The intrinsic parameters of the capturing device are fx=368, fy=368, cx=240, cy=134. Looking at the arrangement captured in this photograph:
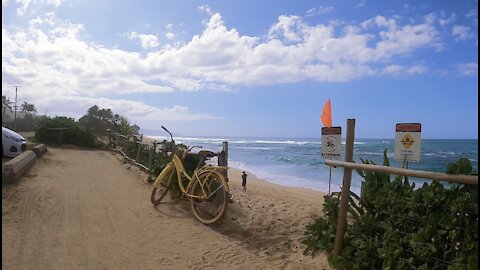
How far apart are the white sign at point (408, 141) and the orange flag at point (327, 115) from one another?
4.97 ft

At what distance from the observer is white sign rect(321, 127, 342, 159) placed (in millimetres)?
4877

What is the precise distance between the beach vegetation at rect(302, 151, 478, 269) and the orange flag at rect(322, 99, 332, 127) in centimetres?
160

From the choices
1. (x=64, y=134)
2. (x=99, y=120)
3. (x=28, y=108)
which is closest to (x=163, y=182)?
(x=64, y=134)

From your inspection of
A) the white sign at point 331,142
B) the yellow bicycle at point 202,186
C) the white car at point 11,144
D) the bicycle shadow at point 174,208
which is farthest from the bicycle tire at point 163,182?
the white car at point 11,144

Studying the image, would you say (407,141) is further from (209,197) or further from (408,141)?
(209,197)

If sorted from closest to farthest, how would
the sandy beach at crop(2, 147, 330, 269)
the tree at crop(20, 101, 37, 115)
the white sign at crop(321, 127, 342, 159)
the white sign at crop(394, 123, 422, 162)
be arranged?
1. the white sign at crop(394, 123, 422, 162)
2. the sandy beach at crop(2, 147, 330, 269)
3. the white sign at crop(321, 127, 342, 159)
4. the tree at crop(20, 101, 37, 115)

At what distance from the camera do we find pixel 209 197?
5.41 meters

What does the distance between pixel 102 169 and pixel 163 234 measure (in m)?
5.94

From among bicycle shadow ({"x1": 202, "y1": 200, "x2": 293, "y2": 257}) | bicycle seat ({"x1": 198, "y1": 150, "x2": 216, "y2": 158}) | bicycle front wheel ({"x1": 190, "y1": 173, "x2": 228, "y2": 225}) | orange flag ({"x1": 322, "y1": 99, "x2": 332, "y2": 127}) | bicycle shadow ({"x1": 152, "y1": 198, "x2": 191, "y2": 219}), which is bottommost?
bicycle shadow ({"x1": 202, "y1": 200, "x2": 293, "y2": 257})

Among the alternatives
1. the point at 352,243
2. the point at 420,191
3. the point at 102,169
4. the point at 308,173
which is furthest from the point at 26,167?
the point at 308,173

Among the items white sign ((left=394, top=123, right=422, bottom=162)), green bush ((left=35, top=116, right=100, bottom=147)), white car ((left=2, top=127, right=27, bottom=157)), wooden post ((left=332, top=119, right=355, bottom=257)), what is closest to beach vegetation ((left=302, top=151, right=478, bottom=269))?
wooden post ((left=332, top=119, right=355, bottom=257))

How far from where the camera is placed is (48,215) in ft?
17.0

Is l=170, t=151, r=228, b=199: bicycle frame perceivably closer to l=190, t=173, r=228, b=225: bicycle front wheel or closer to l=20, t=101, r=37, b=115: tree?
l=190, t=173, r=228, b=225: bicycle front wheel

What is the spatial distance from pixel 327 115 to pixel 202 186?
82.3 inches
